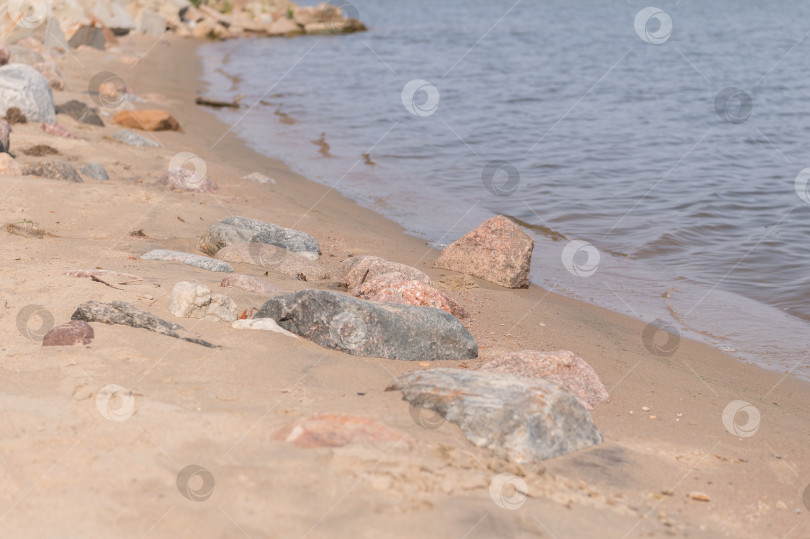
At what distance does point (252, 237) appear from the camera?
18.7ft

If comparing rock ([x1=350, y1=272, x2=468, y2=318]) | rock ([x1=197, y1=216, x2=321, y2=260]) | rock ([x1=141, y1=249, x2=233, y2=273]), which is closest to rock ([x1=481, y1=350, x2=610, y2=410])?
rock ([x1=350, y1=272, x2=468, y2=318])

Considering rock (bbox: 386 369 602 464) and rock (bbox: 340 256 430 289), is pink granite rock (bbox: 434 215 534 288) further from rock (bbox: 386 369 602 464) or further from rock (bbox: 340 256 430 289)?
rock (bbox: 386 369 602 464)

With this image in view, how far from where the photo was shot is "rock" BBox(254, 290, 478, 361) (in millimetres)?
3789

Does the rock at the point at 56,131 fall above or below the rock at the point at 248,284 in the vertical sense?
below

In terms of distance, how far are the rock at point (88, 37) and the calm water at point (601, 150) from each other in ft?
10.5

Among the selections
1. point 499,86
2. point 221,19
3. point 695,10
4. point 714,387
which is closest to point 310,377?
point 714,387

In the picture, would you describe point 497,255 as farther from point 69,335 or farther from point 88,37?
point 88,37

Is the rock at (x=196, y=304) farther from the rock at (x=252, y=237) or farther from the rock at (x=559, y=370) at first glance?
the rock at (x=252, y=237)

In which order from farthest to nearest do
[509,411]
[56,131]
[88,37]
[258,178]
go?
[88,37] < [56,131] < [258,178] < [509,411]

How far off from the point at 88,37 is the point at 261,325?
18.2m

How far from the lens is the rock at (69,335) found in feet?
11.2

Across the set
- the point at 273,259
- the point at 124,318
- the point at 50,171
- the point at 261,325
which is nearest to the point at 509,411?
the point at 261,325

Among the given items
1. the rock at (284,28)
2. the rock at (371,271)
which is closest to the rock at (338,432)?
the rock at (371,271)

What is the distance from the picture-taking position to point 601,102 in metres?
13.5
